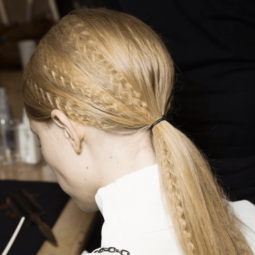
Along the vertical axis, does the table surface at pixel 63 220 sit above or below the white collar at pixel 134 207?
below

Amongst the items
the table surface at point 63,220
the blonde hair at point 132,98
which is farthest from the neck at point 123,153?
the table surface at point 63,220

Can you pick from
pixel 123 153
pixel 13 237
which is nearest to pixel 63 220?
pixel 13 237

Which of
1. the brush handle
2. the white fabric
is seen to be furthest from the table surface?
the white fabric

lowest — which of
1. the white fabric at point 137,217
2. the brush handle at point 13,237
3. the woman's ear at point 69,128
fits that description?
the brush handle at point 13,237

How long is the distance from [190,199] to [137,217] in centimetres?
9

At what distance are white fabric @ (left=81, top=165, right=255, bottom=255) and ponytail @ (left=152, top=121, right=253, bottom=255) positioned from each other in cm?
2

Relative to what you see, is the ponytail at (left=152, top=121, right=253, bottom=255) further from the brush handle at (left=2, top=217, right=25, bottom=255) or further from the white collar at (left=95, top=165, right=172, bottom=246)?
the brush handle at (left=2, top=217, right=25, bottom=255)

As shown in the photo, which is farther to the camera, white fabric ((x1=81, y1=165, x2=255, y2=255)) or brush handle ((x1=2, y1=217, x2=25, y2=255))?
brush handle ((x1=2, y1=217, x2=25, y2=255))

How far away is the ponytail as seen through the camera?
63 centimetres

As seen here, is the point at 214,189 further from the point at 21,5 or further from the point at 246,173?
the point at 21,5

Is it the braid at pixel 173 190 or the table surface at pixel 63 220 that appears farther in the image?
the table surface at pixel 63 220

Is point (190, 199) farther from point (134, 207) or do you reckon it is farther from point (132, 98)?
point (132, 98)

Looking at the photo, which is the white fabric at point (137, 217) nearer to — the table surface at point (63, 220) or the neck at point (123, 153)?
the neck at point (123, 153)

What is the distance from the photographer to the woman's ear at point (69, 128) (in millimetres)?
670
